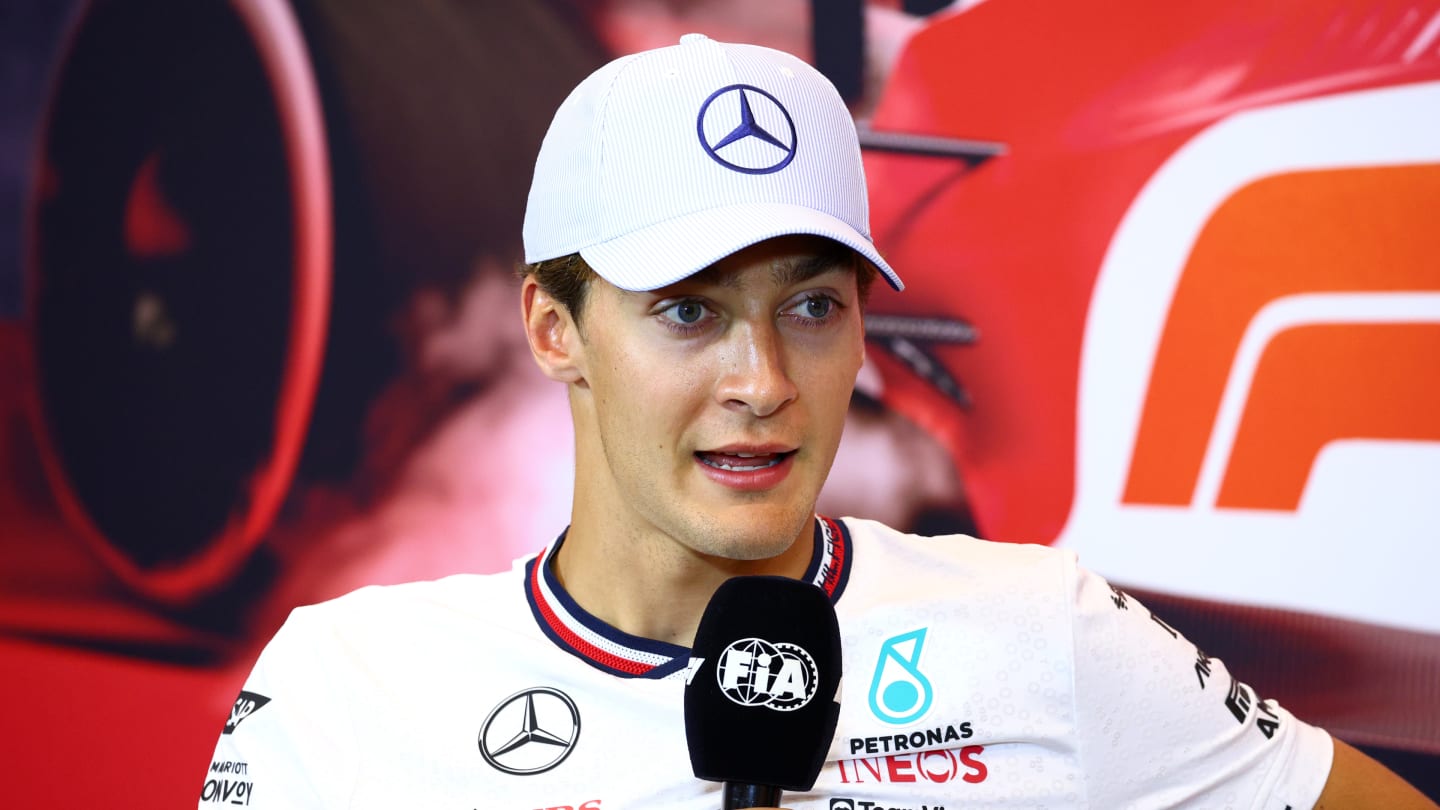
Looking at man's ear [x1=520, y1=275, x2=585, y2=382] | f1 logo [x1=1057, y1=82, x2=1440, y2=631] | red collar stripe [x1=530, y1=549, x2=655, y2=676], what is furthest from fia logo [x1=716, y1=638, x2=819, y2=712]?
f1 logo [x1=1057, y1=82, x2=1440, y2=631]

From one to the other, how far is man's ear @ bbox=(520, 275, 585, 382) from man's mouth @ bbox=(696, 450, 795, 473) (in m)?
0.18

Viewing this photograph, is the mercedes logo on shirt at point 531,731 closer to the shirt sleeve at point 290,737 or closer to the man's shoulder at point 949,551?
the shirt sleeve at point 290,737

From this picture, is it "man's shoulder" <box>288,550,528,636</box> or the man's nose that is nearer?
the man's nose

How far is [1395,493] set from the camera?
1.71 meters

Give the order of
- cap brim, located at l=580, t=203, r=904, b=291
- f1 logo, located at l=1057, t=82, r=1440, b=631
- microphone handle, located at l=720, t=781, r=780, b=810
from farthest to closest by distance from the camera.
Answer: f1 logo, located at l=1057, t=82, r=1440, b=631
cap brim, located at l=580, t=203, r=904, b=291
microphone handle, located at l=720, t=781, r=780, b=810

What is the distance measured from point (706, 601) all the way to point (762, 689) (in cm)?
31

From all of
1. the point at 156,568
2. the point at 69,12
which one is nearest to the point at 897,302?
the point at 156,568

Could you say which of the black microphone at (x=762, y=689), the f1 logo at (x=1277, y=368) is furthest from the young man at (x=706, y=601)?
the f1 logo at (x=1277, y=368)

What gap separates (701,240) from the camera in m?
1.12

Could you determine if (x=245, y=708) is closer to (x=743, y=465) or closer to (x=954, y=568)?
(x=743, y=465)

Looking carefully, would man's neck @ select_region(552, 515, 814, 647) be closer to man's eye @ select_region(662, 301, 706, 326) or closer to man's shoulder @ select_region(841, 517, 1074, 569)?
man's shoulder @ select_region(841, 517, 1074, 569)

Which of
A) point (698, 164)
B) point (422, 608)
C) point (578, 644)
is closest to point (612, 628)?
point (578, 644)

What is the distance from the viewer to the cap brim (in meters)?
1.11

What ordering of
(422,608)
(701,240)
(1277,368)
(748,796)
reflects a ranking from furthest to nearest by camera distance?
1. (1277,368)
2. (422,608)
3. (701,240)
4. (748,796)
